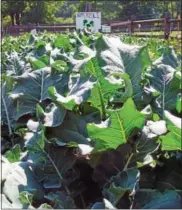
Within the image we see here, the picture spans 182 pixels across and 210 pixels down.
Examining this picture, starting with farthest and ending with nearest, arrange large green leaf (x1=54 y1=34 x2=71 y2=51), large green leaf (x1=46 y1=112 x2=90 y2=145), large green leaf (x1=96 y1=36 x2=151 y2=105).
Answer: large green leaf (x1=54 y1=34 x2=71 y2=51)
large green leaf (x1=96 y1=36 x2=151 y2=105)
large green leaf (x1=46 y1=112 x2=90 y2=145)

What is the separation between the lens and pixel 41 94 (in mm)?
1234

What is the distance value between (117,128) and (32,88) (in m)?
0.48

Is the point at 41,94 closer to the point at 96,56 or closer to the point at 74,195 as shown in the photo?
the point at 96,56

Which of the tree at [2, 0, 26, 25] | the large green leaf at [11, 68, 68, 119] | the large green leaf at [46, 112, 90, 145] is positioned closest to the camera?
the large green leaf at [46, 112, 90, 145]

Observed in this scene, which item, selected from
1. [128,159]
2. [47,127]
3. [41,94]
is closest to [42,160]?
[47,127]

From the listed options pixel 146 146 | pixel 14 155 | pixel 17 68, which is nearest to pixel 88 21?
pixel 17 68

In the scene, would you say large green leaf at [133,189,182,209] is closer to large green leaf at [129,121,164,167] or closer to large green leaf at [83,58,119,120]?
large green leaf at [129,121,164,167]

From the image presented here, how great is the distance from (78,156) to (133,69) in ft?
0.94

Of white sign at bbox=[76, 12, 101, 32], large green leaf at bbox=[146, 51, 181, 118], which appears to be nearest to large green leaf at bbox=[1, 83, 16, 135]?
large green leaf at bbox=[146, 51, 181, 118]

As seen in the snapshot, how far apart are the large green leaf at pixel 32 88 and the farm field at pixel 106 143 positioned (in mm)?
24

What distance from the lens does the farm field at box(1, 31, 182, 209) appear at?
80cm

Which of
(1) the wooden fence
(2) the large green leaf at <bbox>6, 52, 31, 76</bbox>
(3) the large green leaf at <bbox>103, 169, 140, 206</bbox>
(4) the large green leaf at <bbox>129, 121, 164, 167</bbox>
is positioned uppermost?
(2) the large green leaf at <bbox>6, 52, 31, 76</bbox>

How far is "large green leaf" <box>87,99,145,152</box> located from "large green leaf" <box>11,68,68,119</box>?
1.36 feet

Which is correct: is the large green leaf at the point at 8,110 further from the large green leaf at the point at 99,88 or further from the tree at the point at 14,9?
the tree at the point at 14,9
